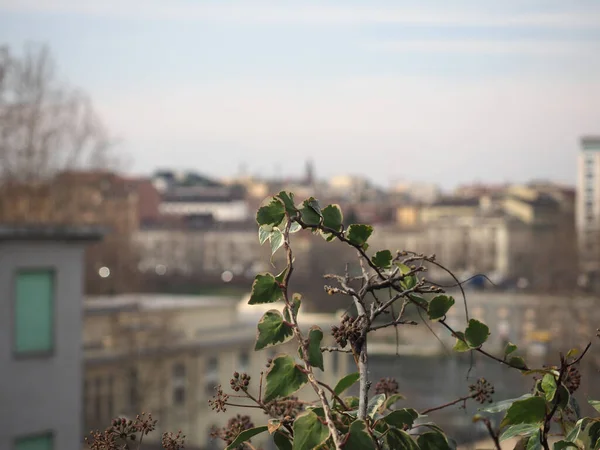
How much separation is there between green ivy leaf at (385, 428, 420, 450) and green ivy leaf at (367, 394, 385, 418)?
8cm

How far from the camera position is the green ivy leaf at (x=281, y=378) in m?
1.01

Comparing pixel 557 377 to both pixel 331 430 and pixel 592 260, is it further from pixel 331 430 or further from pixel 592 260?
pixel 592 260

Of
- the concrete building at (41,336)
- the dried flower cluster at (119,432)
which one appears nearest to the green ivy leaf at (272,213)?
the dried flower cluster at (119,432)

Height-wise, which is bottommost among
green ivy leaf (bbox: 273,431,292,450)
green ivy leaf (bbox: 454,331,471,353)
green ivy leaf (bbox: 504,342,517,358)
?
green ivy leaf (bbox: 273,431,292,450)

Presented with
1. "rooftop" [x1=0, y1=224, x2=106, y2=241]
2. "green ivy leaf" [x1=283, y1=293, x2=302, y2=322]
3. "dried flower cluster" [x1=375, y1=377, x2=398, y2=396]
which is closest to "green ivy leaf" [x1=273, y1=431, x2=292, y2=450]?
"green ivy leaf" [x1=283, y1=293, x2=302, y2=322]

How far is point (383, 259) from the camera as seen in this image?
43.1 inches

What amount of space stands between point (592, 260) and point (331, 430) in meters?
51.5

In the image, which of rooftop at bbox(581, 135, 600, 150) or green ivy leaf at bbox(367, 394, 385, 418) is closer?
green ivy leaf at bbox(367, 394, 385, 418)

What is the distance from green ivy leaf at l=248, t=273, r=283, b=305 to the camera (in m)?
1.05

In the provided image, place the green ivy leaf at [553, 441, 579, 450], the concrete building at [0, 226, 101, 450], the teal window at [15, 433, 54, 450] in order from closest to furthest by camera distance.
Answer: the green ivy leaf at [553, 441, 579, 450]
the teal window at [15, 433, 54, 450]
the concrete building at [0, 226, 101, 450]

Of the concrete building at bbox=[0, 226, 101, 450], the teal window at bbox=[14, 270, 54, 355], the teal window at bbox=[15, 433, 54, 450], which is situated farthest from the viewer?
the teal window at bbox=[14, 270, 54, 355]

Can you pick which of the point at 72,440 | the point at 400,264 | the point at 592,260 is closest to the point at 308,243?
the point at 592,260

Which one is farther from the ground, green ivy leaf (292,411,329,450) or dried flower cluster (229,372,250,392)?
dried flower cluster (229,372,250,392)

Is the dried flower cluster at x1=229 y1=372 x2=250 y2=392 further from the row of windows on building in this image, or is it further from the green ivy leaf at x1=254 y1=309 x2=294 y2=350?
the row of windows on building
